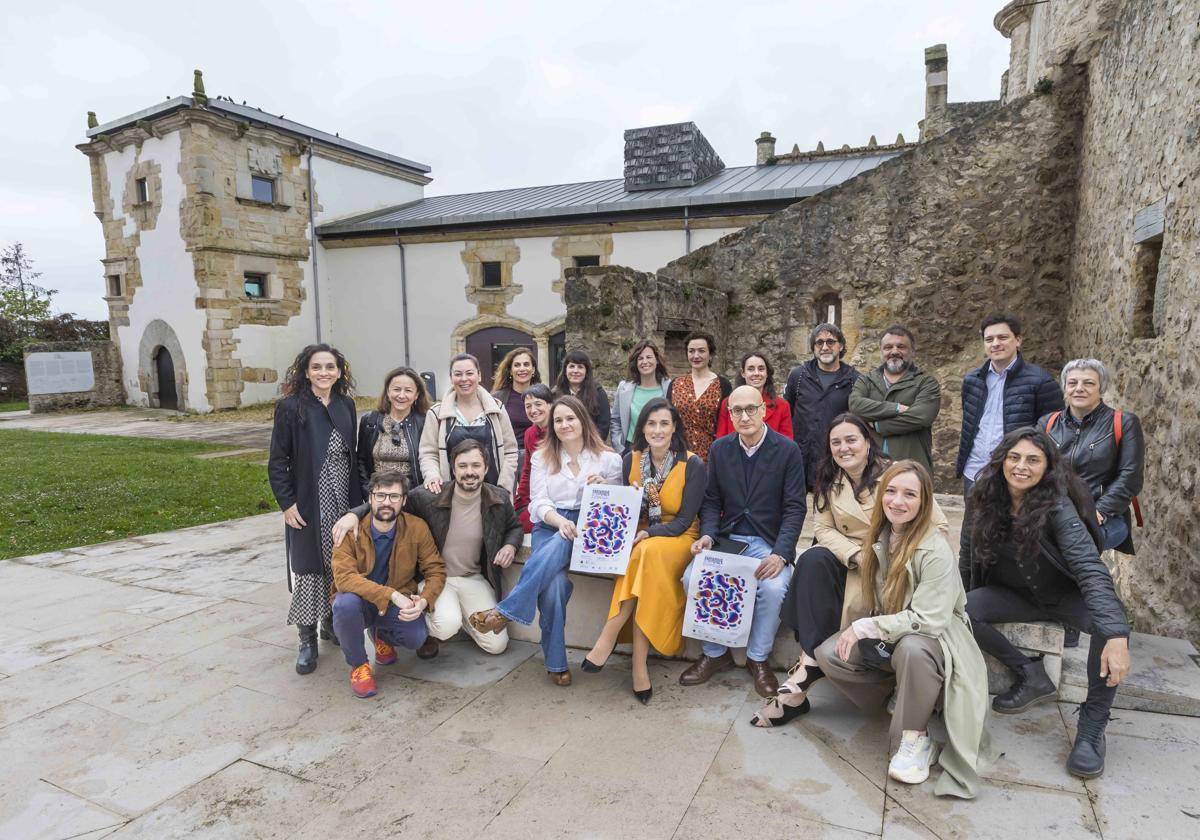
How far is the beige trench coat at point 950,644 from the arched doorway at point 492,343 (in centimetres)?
1434

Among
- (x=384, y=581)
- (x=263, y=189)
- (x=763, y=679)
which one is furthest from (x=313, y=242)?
(x=763, y=679)

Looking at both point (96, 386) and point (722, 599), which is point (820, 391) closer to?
point (722, 599)

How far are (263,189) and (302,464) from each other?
16.6 meters

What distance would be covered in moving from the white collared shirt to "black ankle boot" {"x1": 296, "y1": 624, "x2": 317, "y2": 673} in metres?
1.32

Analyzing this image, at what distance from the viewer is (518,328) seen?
1650cm

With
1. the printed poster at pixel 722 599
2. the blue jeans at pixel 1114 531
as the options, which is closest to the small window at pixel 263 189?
the printed poster at pixel 722 599

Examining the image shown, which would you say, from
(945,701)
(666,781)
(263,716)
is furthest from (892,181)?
(263,716)

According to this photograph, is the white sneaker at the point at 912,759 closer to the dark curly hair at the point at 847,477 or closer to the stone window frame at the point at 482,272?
the dark curly hair at the point at 847,477

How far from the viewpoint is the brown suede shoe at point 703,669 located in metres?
3.30

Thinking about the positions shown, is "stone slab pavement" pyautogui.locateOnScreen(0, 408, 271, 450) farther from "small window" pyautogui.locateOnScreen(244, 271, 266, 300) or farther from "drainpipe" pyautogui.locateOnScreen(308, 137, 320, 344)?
"drainpipe" pyautogui.locateOnScreen(308, 137, 320, 344)

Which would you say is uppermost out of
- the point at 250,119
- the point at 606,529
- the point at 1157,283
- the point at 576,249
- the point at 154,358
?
the point at 250,119

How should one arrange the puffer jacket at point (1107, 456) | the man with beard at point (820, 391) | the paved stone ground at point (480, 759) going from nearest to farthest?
the paved stone ground at point (480, 759) → the puffer jacket at point (1107, 456) → the man with beard at point (820, 391)

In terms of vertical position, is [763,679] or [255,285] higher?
[255,285]

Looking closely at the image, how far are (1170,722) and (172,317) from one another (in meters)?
20.1
